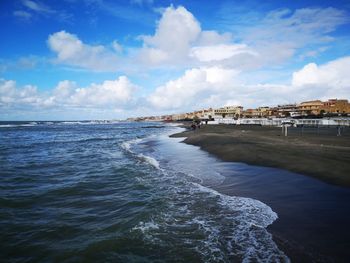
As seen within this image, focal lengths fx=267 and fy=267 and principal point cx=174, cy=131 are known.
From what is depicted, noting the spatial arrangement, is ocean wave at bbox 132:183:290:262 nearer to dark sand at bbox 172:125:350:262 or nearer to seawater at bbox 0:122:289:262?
seawater at bbox 0:122:289:262

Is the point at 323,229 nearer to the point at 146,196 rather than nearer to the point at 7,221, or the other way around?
the point at 146,196

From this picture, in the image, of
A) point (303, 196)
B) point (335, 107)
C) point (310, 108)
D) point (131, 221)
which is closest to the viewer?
point (131, 221)

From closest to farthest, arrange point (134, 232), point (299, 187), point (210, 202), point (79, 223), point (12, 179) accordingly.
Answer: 1. point (134, 232)
2. point (79, 223)
3. point (210, 202)
4. point (299, 187)
5. point (12, 179)

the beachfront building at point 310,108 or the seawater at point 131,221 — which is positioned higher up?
the beachfront building at point 310,108

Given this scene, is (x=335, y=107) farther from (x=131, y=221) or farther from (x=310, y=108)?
(x=131, y=221)

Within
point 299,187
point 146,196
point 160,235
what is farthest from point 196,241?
point 299,187

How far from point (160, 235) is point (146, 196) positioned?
144 inches

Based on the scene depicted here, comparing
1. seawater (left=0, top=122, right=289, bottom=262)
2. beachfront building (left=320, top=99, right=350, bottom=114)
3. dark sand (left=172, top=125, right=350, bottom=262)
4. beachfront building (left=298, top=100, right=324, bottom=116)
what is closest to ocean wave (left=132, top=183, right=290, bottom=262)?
seawater (left=0, top=122, right=289, bottom=262)

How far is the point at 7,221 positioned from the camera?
26.0 ft

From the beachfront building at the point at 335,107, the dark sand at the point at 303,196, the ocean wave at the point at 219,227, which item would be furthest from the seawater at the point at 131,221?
the beachfront building at the point at 335,107

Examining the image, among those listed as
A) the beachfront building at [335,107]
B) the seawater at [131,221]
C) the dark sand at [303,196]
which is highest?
the beachfront building at [335,107]

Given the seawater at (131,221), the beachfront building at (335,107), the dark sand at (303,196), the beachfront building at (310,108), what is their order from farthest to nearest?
the beachfront building at (310,108)
the beachfront building at (335,107)
the seawater at (131,221)
the dark sand at (303,196)

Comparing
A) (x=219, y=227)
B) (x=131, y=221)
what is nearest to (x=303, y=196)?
(x=219, y=227)

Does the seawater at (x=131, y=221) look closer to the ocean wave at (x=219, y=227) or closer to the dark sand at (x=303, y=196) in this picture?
the ocean wave at (x=219, y=227)
